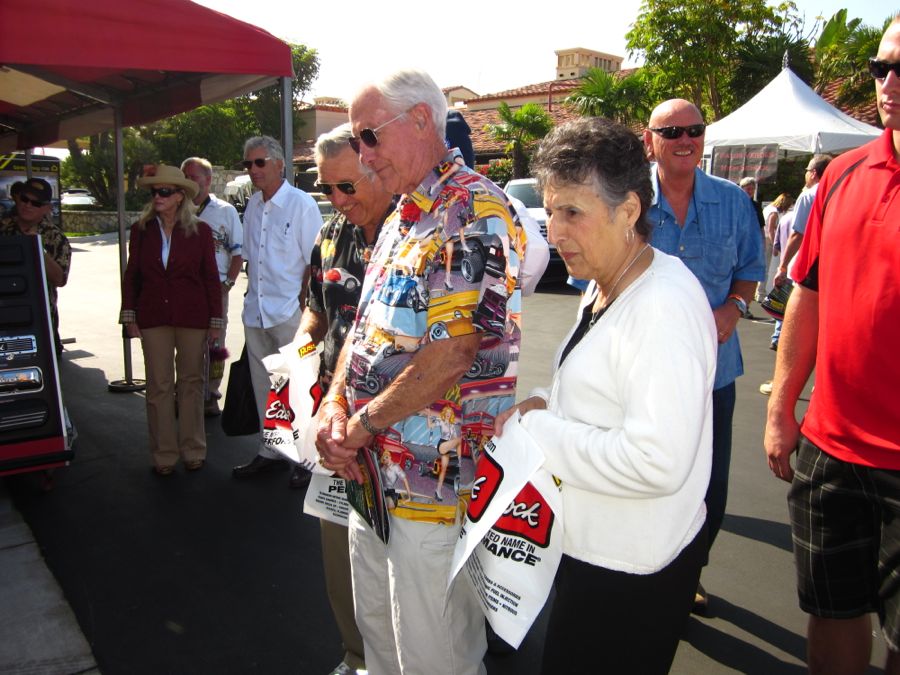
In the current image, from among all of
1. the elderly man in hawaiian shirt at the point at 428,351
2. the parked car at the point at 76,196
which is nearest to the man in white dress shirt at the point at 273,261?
the elderly man in hawaiian shirt at the point at 428,351

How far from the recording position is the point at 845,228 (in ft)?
6.61

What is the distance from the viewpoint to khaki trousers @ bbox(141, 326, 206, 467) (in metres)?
4.76

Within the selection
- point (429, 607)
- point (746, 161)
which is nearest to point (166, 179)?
point (429, 607)

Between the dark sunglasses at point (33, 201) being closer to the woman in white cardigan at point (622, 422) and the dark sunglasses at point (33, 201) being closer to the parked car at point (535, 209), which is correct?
the woman in white cardigan at point (622, 422)

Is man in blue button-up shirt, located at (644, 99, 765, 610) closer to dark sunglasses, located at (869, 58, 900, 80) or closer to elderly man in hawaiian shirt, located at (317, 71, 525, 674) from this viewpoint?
dark sunglasses, located at (869, 58, 900, 80)

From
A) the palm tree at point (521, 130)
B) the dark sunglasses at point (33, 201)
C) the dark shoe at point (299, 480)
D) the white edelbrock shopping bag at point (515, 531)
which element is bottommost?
the dark shoe at point (299, 480)

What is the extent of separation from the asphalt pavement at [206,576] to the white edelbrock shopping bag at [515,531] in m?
0.25

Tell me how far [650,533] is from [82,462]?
4633 millimetres

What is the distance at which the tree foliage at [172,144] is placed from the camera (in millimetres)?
30297

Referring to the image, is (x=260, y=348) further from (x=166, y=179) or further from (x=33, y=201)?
(x=33, y=201)

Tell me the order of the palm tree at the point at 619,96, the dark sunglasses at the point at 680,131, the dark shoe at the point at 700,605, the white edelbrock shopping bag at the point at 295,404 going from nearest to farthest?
1. the white edelbrock shopping bag at the point at 295,404
2. the dark sunglasses at the point at 680,131
3. the dark shoe at the point at 700,605
4. the palm tree at the point at 619,96

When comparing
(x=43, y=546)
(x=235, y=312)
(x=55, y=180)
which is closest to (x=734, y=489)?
(x=43, y=546)

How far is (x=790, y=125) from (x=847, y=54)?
313 inches

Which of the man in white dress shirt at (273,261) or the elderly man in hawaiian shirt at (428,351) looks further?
the man in white dress shirt at (273,261)
